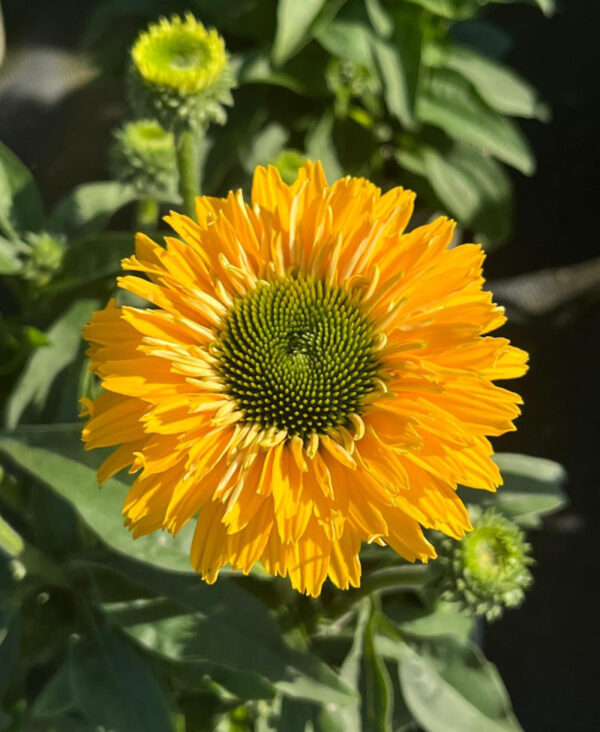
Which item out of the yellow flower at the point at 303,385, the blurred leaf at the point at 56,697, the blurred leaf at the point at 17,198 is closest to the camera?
the yellow flower at the point at 303,385

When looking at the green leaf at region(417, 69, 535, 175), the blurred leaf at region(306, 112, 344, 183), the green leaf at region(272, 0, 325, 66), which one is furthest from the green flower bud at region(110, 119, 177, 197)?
the green leaf at region(417, 69, 535, 175)

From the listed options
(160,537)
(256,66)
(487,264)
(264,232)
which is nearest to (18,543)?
(160,537)

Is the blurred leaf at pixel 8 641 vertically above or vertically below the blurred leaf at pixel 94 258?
below

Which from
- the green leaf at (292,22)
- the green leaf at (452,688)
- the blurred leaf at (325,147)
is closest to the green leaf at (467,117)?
the blurred leaf at (325,147)

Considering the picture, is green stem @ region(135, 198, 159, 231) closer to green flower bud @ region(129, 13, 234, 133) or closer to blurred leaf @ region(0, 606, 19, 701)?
green flower bud @ region(129, 13, 234, 133)

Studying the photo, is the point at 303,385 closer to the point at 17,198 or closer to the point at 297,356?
the point at 297,356

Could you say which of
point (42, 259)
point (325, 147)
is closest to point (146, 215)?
point (42, 259)

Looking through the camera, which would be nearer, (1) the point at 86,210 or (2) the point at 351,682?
(2) the point at 351,682

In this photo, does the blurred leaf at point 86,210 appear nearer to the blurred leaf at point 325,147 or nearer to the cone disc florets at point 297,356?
the blurred leaf at point 325,147
